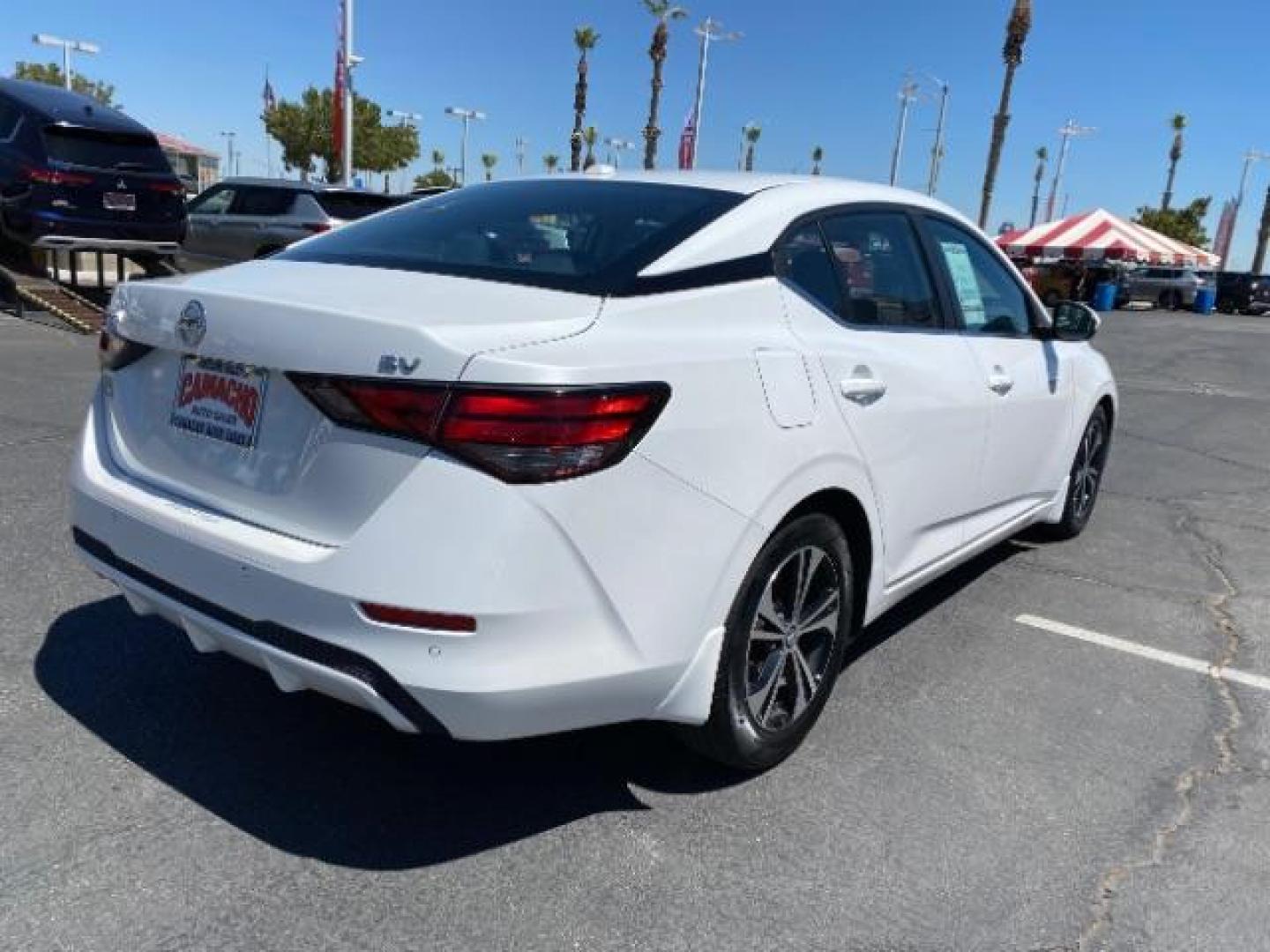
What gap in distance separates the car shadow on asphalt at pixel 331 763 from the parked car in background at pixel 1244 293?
44.0 meters

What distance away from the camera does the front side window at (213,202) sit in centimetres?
1384

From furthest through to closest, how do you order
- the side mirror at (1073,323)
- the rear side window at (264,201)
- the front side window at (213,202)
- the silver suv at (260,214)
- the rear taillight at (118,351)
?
the front side window at (213,202)
the rear side window at (264,201)
the silver suv at (260,214)
the side mirror at (1073,323)
the rear taillight at (118,351)

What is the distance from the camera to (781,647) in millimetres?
2916

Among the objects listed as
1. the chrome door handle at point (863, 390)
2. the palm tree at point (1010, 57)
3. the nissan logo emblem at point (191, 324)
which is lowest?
the chrome door handle at point (863, 390)

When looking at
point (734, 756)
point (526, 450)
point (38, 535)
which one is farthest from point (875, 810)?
point (38, 535)

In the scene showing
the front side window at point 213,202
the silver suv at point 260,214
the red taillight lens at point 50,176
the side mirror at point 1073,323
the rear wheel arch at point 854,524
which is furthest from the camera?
the front side window at point 213,202

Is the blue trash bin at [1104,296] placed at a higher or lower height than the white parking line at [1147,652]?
higher

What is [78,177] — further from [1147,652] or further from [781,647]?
[1147,652]

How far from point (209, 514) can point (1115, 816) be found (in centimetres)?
248

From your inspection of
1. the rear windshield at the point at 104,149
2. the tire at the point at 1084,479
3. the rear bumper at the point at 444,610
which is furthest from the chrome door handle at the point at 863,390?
the rear windshield at the point at 104,149

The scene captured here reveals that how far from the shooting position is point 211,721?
10.0 ft

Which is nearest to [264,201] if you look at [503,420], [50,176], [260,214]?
[260,214]

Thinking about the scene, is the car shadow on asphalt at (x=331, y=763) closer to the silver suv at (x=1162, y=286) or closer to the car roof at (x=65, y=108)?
the car roof at (x=65, y=108)

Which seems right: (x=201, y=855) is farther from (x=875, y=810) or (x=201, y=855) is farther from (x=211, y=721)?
(x=875, y=810)
